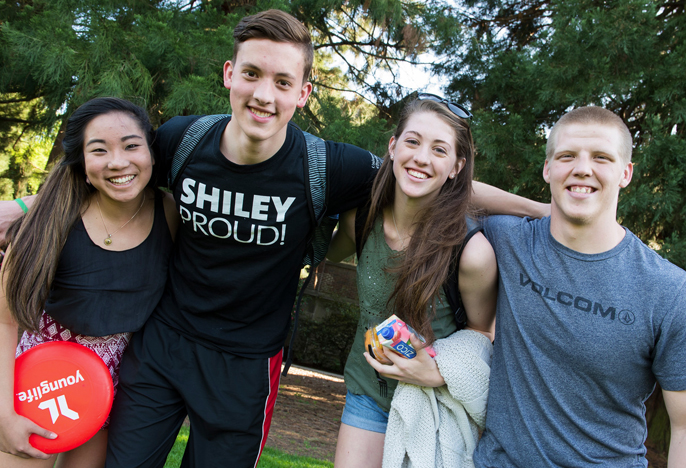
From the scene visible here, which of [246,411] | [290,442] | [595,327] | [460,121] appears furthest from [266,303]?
[290,442]

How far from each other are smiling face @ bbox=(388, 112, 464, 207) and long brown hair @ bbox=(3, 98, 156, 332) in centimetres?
131

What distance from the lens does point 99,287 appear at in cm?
247

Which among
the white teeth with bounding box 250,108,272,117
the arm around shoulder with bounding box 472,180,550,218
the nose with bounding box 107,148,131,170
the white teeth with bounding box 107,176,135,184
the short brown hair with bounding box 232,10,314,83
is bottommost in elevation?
the white teeth with bounding box 107,176,135,184

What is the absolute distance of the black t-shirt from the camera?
251 centimetres

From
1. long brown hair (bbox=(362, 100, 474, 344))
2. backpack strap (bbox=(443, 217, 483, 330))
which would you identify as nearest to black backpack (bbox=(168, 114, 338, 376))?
long brown hair (bbox=(362, 100, 474, 344))

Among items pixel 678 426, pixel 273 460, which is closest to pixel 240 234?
pixel 678 426

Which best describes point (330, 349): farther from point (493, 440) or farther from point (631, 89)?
point (493, 440)

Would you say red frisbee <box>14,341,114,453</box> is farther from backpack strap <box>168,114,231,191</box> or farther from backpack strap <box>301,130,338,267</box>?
backpack strap <box>301,130,338,267</box>

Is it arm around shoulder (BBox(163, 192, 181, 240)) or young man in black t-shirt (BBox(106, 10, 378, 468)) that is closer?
young man in black t-shirt (BBox(106, 10, 378, 468))

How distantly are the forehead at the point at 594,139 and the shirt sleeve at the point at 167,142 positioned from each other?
1.86m

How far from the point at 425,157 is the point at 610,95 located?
3.57 metres

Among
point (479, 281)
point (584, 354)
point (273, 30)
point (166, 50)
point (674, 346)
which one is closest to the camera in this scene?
point (674, 346)

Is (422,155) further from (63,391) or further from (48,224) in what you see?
(63,391)

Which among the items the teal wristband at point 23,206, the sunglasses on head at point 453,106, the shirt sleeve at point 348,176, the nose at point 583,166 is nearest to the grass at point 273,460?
the teal wristband at point 23,206
